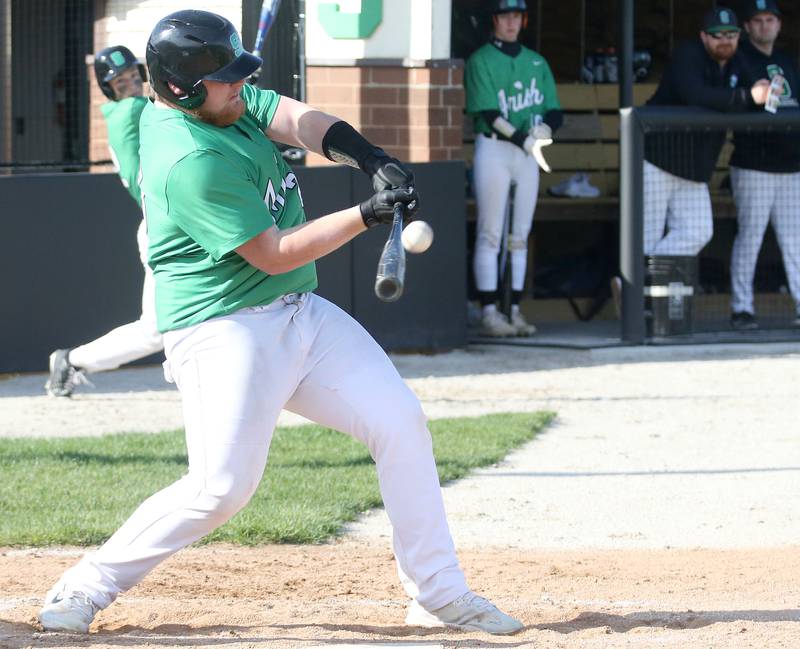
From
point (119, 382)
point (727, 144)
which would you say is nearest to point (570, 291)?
point (727, 144)

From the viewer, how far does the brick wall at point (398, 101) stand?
9.92 metres

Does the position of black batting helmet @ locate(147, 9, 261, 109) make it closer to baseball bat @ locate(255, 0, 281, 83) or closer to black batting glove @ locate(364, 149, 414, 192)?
black batting glove @ locate(364, 149, 414, 192)

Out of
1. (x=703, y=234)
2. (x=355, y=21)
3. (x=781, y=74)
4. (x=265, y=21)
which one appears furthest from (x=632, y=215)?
(x=265, y=21)

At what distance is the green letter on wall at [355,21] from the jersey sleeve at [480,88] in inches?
33.4

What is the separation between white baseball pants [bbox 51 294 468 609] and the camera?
13.4ft

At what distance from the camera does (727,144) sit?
41.7 feet

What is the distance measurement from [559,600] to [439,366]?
5.17m

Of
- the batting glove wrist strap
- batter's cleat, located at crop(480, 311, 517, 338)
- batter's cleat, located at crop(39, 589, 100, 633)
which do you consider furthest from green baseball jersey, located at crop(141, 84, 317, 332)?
batter's cleat, located at crop(480, 311, 517, 338)

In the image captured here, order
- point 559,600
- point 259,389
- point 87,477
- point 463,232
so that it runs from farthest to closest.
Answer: point 463,232, point 87,477, point 559,600, point 259,389

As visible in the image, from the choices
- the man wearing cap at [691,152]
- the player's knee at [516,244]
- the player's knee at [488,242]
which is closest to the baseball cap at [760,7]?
the man wearing cap at [691,152]

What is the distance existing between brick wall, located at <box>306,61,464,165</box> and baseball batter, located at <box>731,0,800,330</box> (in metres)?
2.14

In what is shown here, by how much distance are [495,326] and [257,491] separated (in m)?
4.59

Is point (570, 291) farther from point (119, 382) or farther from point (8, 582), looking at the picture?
point (8, 582)

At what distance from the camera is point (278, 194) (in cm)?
423
